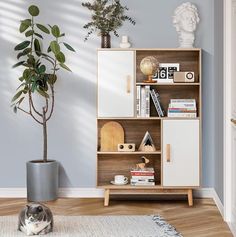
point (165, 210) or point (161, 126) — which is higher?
point (161, 126)

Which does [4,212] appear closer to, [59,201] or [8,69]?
[59,201]

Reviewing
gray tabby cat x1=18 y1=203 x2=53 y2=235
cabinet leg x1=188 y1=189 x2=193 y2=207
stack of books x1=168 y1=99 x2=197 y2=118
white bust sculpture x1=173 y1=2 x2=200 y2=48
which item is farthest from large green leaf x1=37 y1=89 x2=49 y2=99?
cabinet leg x1=188 y1=189 x2=193 y2=207

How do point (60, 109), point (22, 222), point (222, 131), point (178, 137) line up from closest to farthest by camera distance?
point (22, 222) → point (222, 131) → point (178, 137) → point (60, 109)

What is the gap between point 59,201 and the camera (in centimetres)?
505

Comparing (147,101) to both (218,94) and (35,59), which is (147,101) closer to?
(218,94)

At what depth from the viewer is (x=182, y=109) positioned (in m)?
4.94

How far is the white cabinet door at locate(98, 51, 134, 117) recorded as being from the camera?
16.0 feet

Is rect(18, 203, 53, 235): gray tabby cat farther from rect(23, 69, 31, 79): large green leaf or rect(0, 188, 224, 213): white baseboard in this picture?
rect(23, 69, 31, 79): large green leaf

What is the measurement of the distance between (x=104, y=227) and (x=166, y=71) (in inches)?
61.7

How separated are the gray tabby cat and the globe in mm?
1635

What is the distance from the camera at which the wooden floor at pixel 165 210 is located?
4.09 m

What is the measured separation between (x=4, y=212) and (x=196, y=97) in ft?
6.25

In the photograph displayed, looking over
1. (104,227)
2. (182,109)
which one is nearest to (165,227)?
→ (104,227)

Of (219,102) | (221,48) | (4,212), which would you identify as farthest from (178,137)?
(4,212)
